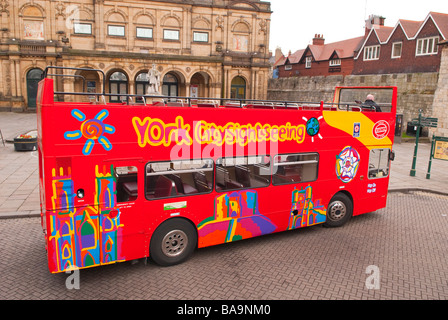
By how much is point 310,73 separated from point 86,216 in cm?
5186

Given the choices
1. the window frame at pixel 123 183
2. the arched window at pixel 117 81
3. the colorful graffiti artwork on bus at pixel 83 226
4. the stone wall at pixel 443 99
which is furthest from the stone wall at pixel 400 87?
the colorful graffiti artwork on bus at pixel 83 226

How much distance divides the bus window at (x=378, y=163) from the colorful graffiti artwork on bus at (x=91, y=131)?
23.8ft

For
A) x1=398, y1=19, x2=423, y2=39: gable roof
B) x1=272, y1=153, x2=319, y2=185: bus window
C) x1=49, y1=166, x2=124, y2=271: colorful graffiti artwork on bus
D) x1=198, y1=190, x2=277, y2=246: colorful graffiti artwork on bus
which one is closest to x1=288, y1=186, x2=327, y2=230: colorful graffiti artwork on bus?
x1=272, y1=153, x2=319, y2=185: bus window

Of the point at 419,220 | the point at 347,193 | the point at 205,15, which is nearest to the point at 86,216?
the point at 347,193

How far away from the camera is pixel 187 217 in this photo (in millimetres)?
7406

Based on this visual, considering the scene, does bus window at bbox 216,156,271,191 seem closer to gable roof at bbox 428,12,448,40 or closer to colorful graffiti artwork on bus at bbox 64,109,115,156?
colorful graffiti artwork on bus at bbox 64,109,115,156

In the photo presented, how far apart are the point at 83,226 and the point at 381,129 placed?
8162 mm

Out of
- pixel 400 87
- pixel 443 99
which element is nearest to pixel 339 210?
pixel 443 99

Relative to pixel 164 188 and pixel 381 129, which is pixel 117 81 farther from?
pixel 164 188

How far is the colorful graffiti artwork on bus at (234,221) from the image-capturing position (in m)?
7.76

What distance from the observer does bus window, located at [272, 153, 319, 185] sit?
854cm

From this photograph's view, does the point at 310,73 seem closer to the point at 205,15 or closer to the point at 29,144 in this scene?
the point at 205,15

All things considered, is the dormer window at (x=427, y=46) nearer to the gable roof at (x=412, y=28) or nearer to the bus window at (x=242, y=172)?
the gable roof at (x=412, y=28)

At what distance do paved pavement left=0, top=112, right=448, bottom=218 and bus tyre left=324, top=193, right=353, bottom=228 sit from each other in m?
5.10
